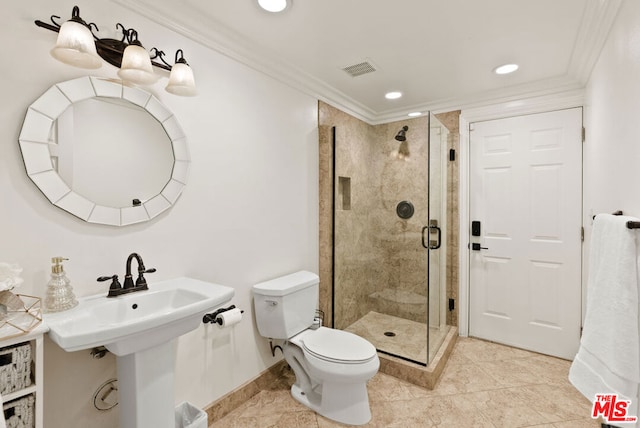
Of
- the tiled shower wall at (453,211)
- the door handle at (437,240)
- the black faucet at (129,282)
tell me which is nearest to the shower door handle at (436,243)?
the door handle at (437,240)

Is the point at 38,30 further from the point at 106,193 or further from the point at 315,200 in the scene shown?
the point at 315,200

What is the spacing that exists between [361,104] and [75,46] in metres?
2.47

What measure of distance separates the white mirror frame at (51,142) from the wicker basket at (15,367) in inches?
22.0

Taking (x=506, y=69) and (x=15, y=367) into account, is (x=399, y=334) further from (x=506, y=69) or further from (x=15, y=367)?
(x=15, y=367)

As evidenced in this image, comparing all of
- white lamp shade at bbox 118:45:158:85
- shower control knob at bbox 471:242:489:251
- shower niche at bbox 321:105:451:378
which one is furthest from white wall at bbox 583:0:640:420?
white lamp shade at bbox 118:45:158:85

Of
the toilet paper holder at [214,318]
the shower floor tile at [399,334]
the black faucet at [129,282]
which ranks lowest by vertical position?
the shower floor tile at [399,334]

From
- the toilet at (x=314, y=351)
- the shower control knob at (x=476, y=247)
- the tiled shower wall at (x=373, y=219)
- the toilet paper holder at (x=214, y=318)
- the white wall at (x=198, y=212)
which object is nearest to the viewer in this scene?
the white wall at (x=198, y=212)

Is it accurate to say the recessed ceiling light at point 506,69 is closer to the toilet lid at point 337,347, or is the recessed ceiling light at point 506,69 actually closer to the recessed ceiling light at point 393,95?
the recessed ceiling light at point 393,95

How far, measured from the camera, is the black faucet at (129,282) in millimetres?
1366

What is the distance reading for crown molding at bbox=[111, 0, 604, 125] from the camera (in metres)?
1.61

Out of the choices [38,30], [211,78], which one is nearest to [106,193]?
[38,30]

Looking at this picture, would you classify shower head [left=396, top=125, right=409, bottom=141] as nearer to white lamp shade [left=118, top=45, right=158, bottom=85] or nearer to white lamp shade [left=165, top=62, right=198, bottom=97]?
white lamp shade [left=165, top=62, right=198, bottom=97]

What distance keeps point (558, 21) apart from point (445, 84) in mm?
946

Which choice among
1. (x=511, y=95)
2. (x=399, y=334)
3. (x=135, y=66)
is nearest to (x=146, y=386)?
(x=135, y=66)
